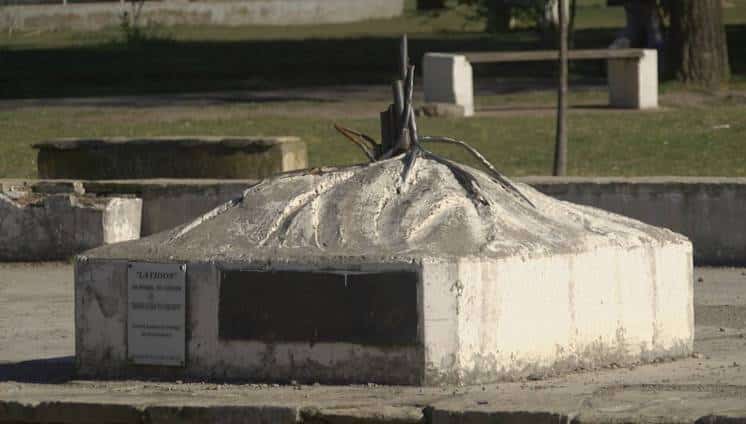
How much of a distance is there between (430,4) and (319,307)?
47.0 m

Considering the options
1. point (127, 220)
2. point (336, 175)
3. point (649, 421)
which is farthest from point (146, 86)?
point (649, 421)

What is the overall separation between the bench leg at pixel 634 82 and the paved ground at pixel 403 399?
45.9 ft

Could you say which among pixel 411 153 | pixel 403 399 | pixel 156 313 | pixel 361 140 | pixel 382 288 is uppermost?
pixel 361 140

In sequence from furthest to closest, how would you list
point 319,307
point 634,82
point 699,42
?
point 699,42, point 634,82, point 319,307

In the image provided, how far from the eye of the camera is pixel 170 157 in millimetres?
15234

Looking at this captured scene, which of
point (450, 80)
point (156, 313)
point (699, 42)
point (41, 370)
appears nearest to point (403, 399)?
point (156, 313)

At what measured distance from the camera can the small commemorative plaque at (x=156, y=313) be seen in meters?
7.85

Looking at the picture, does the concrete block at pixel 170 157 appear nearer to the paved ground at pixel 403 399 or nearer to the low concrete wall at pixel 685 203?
the low concrete wall at pixel 685 203

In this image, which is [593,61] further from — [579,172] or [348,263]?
[348,263]

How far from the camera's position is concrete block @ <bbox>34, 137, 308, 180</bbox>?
14828 millimetres

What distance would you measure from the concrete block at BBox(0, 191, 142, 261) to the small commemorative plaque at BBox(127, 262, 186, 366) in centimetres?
462

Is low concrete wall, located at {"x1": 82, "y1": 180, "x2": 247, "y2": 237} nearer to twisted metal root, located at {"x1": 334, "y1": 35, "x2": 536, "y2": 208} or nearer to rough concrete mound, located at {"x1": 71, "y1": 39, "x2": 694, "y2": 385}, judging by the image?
twisted metal root, located at {"x1": 334, "y1": 35, "x2": 536, "y2": 208}

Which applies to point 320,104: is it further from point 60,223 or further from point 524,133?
point 60,223

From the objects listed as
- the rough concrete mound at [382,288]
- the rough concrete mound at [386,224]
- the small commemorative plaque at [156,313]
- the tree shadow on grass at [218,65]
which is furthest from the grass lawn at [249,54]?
the small commemorative plaque at [156,313]
